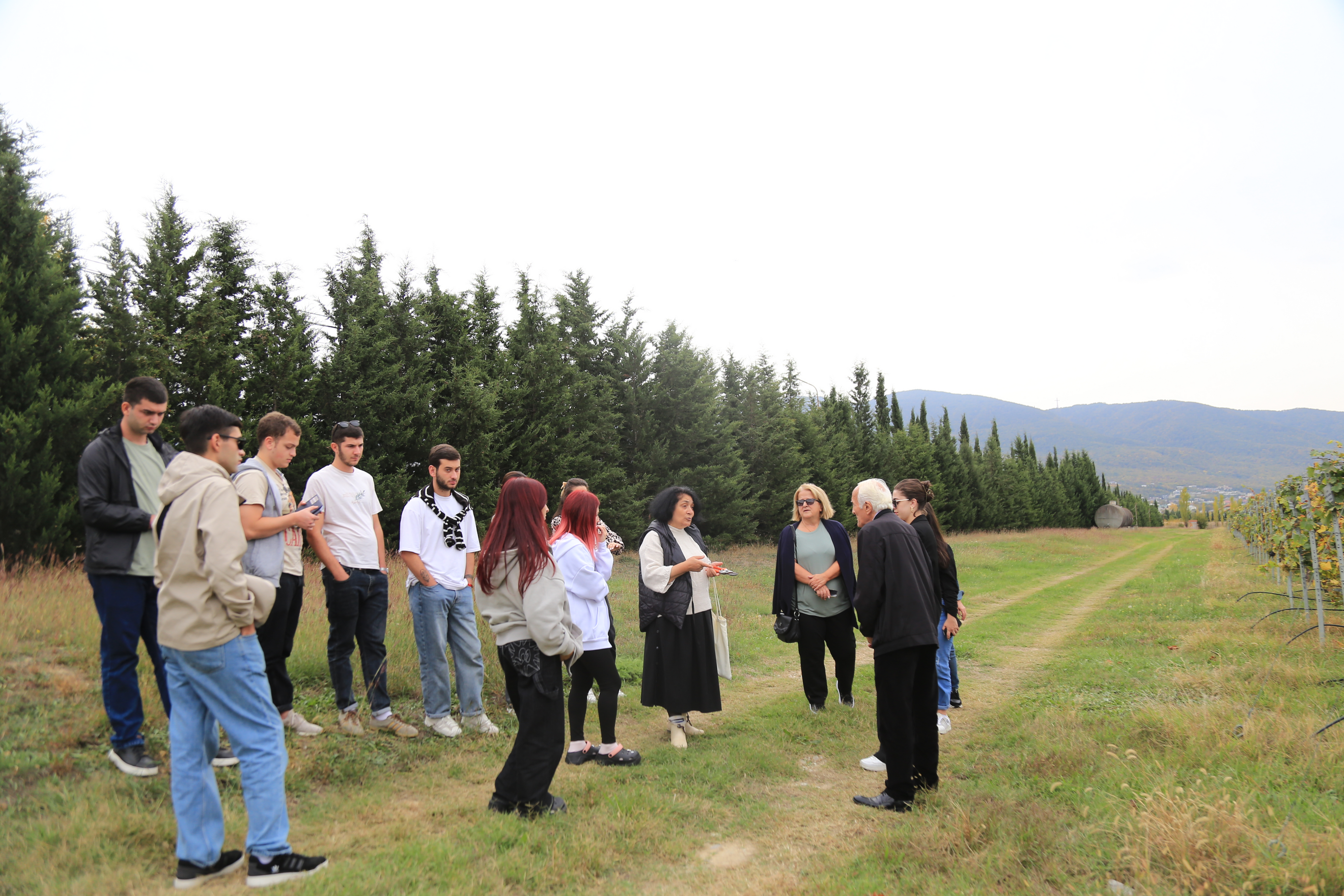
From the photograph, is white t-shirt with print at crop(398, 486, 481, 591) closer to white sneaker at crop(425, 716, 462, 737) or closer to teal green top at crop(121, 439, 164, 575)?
white sneaker at crop(425, 716, 462, 737)

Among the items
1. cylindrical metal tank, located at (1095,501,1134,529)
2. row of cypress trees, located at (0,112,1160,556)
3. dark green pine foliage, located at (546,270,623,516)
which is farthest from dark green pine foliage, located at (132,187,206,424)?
cylindrical metal tank, located at (1095,501,1134,529)

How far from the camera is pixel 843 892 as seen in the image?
350cm

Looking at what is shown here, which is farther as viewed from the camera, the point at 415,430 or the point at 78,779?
the point at 415,430

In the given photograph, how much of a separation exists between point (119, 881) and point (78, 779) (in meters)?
1.25

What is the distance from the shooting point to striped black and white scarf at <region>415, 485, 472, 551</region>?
19.5 ft

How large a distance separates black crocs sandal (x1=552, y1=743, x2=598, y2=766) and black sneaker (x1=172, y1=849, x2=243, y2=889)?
2.36 m

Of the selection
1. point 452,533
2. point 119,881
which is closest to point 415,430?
point 452,533

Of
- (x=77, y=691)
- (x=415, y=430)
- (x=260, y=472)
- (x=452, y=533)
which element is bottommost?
(x=77, y=691)

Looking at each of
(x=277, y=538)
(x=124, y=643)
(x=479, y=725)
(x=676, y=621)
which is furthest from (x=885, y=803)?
(x=124, y=643)

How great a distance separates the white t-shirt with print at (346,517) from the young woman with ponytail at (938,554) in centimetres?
423

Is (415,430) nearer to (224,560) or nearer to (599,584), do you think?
(599,584)

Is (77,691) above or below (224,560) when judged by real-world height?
below

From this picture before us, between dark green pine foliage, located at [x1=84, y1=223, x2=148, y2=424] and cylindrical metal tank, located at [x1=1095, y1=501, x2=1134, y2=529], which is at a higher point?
dark green pine foliage, located at [x1=84, y1=223, x2=148, y2=424]

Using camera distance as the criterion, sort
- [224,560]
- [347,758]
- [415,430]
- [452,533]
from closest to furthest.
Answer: [224,560] → [347,758] → [452,533] → [415,430]
